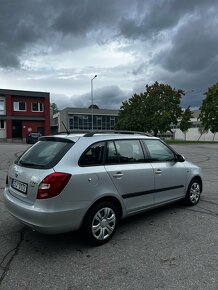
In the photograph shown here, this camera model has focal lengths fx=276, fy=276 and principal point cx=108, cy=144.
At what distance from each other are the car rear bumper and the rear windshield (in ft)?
1.83

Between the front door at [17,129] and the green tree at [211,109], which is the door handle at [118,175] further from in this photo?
the green tree at [211,109]

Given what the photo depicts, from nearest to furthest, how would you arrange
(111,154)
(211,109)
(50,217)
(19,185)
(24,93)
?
(50,217), (19,185), (111,154), (24,93), (211,109)

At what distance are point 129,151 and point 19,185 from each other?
1.84 meters

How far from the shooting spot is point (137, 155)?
4.80 meters

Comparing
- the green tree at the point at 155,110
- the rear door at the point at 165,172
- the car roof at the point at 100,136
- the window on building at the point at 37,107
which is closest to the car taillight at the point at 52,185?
the car roof at the point at 100,136

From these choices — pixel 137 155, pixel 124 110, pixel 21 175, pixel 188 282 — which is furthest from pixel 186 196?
pixel 124 110

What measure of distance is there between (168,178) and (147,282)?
95.4 inches

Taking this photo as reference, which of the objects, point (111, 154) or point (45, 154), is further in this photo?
point (111, 154)

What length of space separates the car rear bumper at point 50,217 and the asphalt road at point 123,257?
401mm

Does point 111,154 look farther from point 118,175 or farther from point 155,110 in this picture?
point 155,110

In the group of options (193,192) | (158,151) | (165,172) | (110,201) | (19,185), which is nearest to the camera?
(19,185)

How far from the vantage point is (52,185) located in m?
3.62

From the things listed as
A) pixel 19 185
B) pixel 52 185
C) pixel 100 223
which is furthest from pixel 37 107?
pixel 52 185

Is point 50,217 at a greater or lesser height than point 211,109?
lesser
